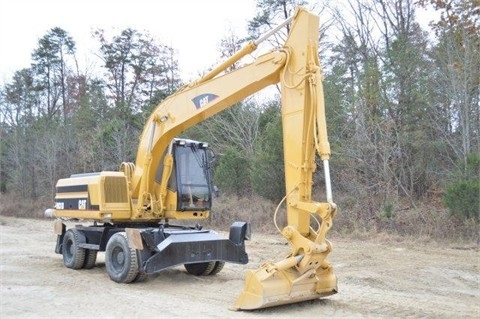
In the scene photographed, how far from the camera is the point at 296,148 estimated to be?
6.62 metres

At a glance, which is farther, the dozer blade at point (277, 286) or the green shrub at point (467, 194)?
the green shrub at point (467, 194)

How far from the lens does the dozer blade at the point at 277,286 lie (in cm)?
602

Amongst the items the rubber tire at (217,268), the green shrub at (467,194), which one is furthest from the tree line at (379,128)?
the rubber tire at (217,268)

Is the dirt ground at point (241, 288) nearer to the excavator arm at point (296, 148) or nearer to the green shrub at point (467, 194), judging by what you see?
the excavator arm at point (296, 148)

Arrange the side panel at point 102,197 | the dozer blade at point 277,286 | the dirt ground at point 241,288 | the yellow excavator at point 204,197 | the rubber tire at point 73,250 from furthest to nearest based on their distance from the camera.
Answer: the rubber tire at point 73,250
the side panel at point 102,197
the dirt ground at point 241,288
the yellow excavator at point 204,197
the dozer blade at point 277,286

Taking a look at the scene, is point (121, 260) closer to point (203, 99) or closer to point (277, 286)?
point (203, 99)

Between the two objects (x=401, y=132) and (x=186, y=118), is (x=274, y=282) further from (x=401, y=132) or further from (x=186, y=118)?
(x=401, y=132)

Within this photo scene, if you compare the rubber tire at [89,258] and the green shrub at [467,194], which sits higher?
the green shrub at [467,194]

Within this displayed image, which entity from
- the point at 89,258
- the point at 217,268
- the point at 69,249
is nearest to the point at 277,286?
the point at 217,268

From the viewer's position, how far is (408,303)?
7000 millimetres

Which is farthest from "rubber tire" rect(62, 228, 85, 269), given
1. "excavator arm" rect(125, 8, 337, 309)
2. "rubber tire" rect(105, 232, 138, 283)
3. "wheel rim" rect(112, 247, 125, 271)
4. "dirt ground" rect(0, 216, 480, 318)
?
"excavator arm" rect(125, 8, 337, 309)

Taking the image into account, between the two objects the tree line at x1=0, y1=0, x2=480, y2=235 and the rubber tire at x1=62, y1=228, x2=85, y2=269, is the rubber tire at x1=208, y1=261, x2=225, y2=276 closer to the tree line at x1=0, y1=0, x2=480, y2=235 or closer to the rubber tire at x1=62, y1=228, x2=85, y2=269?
the rubber tire at x1=62, y1=228, x2=85, y2=269

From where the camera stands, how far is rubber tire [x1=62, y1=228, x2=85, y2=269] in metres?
10.1

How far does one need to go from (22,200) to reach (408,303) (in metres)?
28.2
